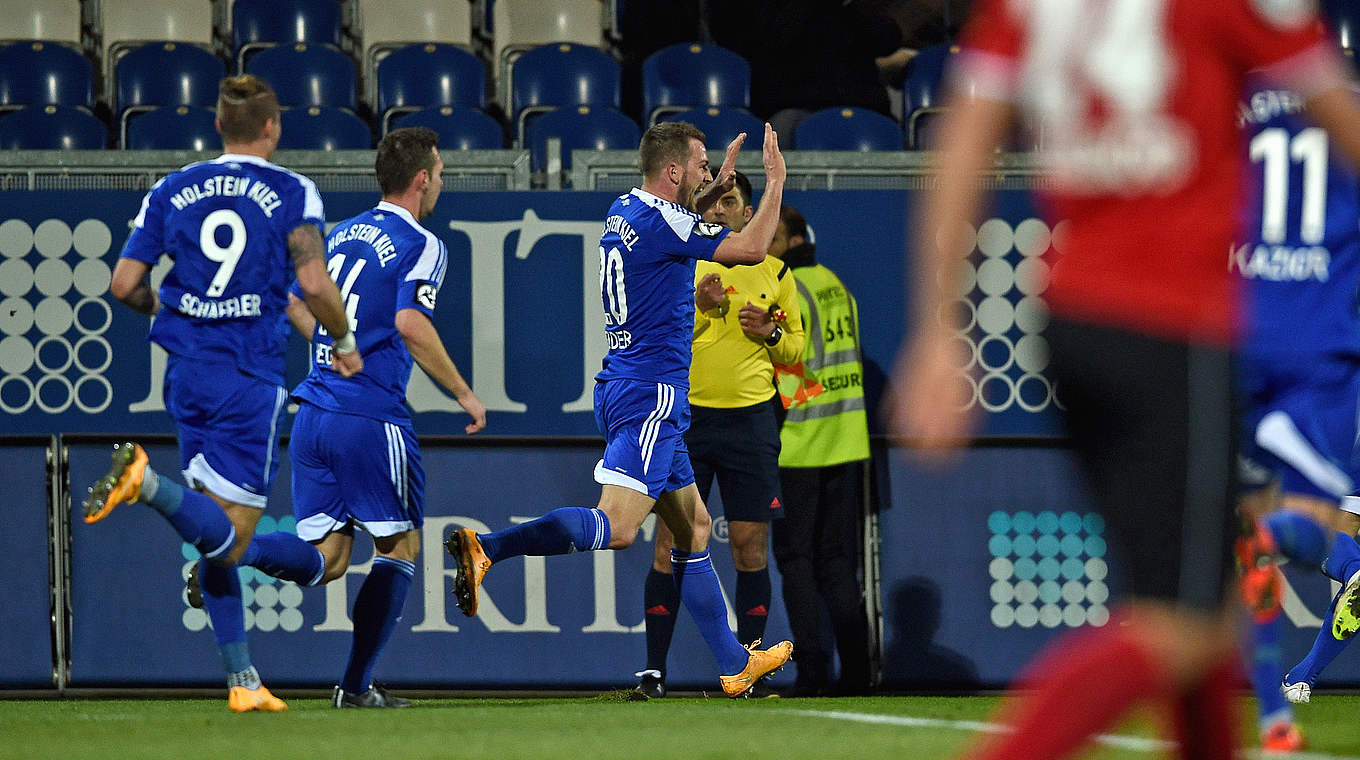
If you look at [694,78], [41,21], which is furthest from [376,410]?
[41,21]

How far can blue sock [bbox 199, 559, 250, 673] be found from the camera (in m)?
5.98

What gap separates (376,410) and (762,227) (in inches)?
67.7

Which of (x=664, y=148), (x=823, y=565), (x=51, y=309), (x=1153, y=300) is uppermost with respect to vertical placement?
(x=664, y=148)

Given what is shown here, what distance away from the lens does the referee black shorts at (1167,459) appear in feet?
7.82

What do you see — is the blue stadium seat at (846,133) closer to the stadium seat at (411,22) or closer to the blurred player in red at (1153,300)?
the stadium seat at (411,22)

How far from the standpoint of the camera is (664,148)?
6891mm

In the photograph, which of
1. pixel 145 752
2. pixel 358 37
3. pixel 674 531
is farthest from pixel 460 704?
pixel 358 37

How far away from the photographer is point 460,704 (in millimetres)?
7141

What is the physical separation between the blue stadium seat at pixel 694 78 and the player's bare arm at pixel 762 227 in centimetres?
531

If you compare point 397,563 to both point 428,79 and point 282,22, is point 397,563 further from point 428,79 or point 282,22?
point 282,22

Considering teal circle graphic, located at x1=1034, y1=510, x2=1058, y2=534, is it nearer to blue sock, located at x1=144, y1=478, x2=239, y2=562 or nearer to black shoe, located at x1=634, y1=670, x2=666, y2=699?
black shoe, located at x1=634, y1=670, x2=666, y2=699

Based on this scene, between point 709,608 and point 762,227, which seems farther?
point 709,608

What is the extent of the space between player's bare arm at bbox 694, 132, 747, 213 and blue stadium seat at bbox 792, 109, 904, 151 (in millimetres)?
3240

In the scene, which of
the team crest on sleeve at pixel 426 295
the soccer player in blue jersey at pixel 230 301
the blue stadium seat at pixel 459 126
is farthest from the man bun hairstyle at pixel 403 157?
the blue stadium seat at pixel 459 126
